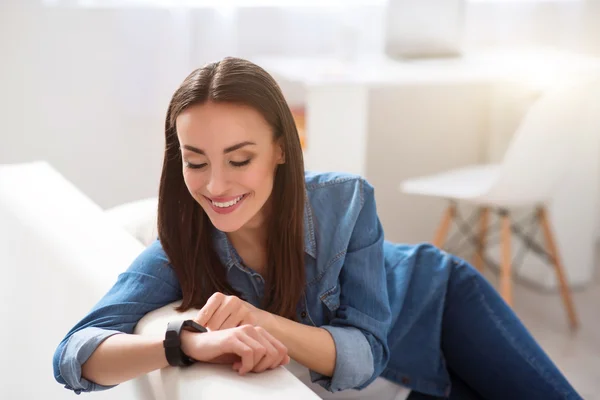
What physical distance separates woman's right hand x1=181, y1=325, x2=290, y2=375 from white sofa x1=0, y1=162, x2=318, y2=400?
1 centimetres

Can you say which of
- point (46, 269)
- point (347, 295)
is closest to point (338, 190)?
point (347, 295)

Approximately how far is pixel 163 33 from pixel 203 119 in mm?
1849

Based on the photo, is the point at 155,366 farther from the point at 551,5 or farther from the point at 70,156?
the point at 551,5

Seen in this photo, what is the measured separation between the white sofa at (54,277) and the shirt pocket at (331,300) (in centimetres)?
24

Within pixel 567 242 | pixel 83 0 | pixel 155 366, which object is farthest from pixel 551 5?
pixel 155 366

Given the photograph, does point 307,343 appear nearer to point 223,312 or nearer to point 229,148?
point 223,312

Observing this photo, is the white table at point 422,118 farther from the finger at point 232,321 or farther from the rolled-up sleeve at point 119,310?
the finger at point 232,321

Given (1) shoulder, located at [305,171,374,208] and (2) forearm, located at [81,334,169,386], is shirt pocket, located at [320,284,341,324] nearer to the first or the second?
(1) shoulder, located at [305,171,374,208]

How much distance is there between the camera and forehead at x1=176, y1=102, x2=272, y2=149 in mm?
1007

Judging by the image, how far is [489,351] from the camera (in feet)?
4.40

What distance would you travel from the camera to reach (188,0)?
2766 millimetres

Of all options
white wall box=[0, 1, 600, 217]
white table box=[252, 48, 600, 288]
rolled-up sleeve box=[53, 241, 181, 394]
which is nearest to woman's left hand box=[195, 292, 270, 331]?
rolled-up sleeve box=[53, 241, 181, 394]

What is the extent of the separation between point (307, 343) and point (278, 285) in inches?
5.3

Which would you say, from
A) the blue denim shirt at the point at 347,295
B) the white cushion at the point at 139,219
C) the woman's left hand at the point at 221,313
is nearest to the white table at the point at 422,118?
the white cushion at the point at 139,219
